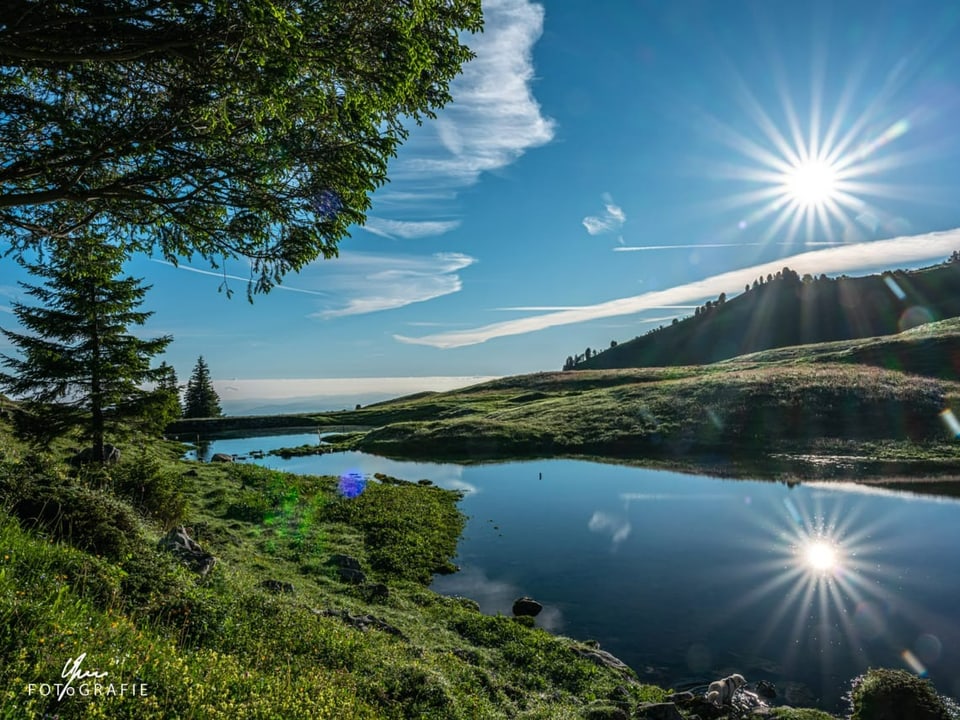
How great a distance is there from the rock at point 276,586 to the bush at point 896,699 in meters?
13.9

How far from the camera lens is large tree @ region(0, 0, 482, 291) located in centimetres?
812

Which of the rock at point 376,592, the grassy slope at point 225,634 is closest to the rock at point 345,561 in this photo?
the grassy slope at point 225,634

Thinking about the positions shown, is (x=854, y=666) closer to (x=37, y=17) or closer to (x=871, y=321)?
(x=37, y=17)

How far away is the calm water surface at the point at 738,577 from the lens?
43.1 feet

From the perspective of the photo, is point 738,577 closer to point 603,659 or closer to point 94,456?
point 603,659

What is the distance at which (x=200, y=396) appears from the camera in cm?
10756

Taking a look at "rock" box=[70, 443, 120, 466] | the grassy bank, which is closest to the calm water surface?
the grassy bank

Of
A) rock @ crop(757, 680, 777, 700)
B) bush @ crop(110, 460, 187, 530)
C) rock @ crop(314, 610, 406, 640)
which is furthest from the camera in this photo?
bush @ crop(110, 460, 187, 530)

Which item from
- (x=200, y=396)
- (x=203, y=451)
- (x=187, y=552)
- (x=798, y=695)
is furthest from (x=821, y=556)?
(x=200, y=396)

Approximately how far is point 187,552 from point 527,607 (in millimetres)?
10761

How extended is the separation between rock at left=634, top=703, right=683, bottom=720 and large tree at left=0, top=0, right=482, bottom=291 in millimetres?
12626

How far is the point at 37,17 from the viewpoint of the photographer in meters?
8.16

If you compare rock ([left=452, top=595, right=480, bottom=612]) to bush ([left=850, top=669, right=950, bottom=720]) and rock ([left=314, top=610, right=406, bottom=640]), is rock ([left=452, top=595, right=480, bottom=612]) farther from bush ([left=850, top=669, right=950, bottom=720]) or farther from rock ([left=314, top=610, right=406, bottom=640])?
bush ([left=850, top=669, right=950, bottom=720])

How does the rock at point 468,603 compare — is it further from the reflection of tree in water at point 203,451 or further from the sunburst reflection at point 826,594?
the reflection of tree in water at point 203,451
